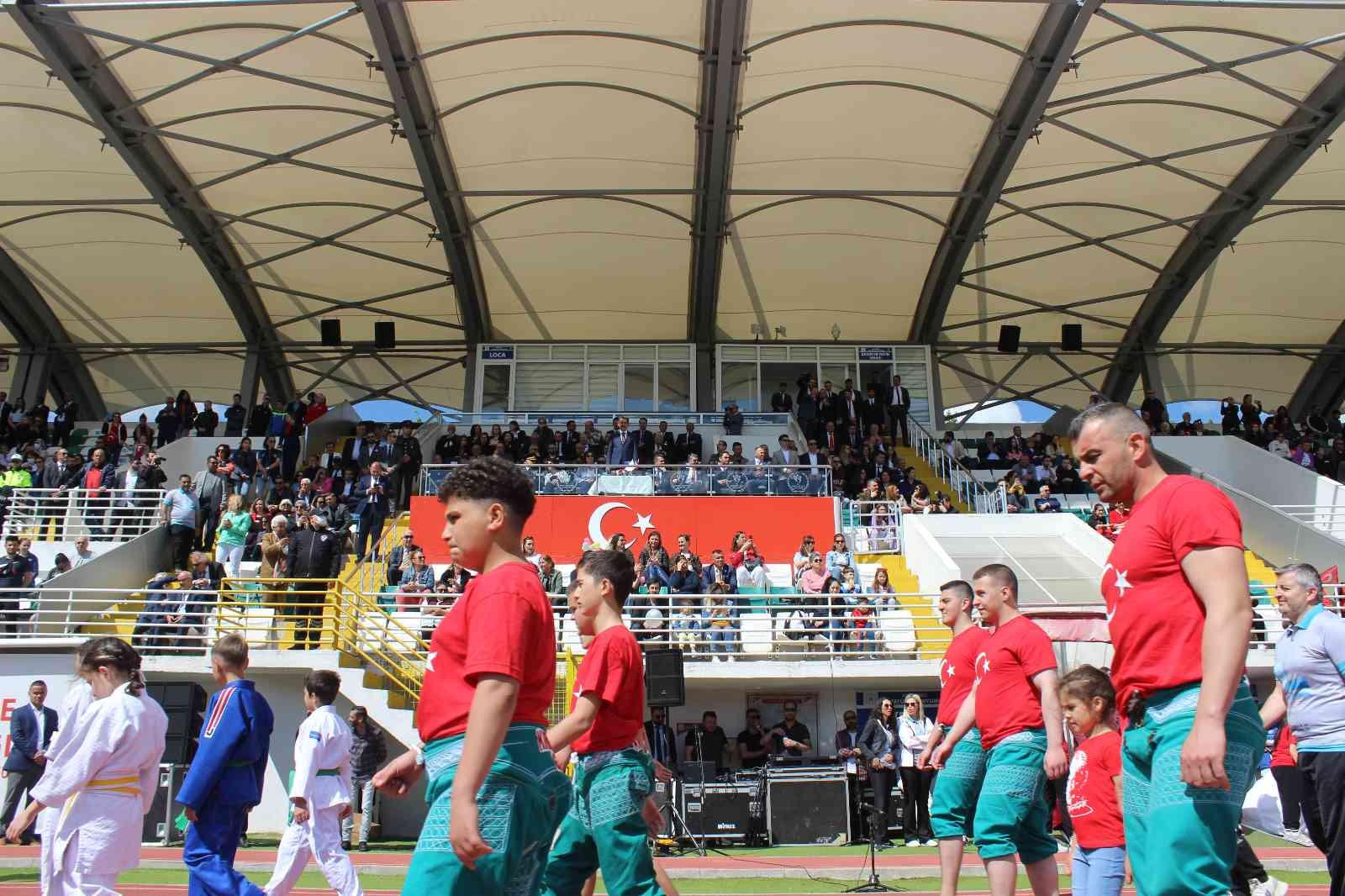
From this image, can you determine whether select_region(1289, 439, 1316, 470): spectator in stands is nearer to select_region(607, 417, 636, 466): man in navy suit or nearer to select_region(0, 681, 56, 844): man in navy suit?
select_region(607, 417, 636, 466): man in navy suit

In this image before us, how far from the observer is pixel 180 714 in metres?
14.8

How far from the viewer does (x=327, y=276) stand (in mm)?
31719

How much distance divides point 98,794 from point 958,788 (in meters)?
4.29

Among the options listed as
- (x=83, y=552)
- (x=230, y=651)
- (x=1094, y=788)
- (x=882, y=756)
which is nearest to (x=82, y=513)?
(x=83, y=552)

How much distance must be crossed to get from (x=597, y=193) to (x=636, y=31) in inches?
210

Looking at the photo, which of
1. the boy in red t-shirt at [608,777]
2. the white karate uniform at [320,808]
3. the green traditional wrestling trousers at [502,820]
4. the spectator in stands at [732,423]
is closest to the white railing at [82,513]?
the spectator in stands at [732,423]

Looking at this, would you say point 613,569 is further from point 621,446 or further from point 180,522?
point 621,446

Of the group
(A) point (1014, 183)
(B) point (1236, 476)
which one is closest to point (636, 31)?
(A) point (1014, 183)

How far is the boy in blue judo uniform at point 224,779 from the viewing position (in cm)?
623

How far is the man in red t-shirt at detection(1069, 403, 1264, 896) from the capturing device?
11.6 feet

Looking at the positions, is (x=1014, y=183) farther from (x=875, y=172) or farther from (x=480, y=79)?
(x=480, y=79)

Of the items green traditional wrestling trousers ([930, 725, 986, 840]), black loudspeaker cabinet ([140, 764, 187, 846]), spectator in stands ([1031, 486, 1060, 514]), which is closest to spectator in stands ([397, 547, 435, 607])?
black loudspeaker cabinet ([140, 764, 187, 846])

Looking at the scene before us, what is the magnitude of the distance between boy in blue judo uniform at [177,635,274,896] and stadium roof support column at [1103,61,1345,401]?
23.9m

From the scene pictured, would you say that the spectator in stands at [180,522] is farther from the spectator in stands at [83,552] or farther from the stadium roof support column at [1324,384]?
the stadium roof support column at [1324,384]
